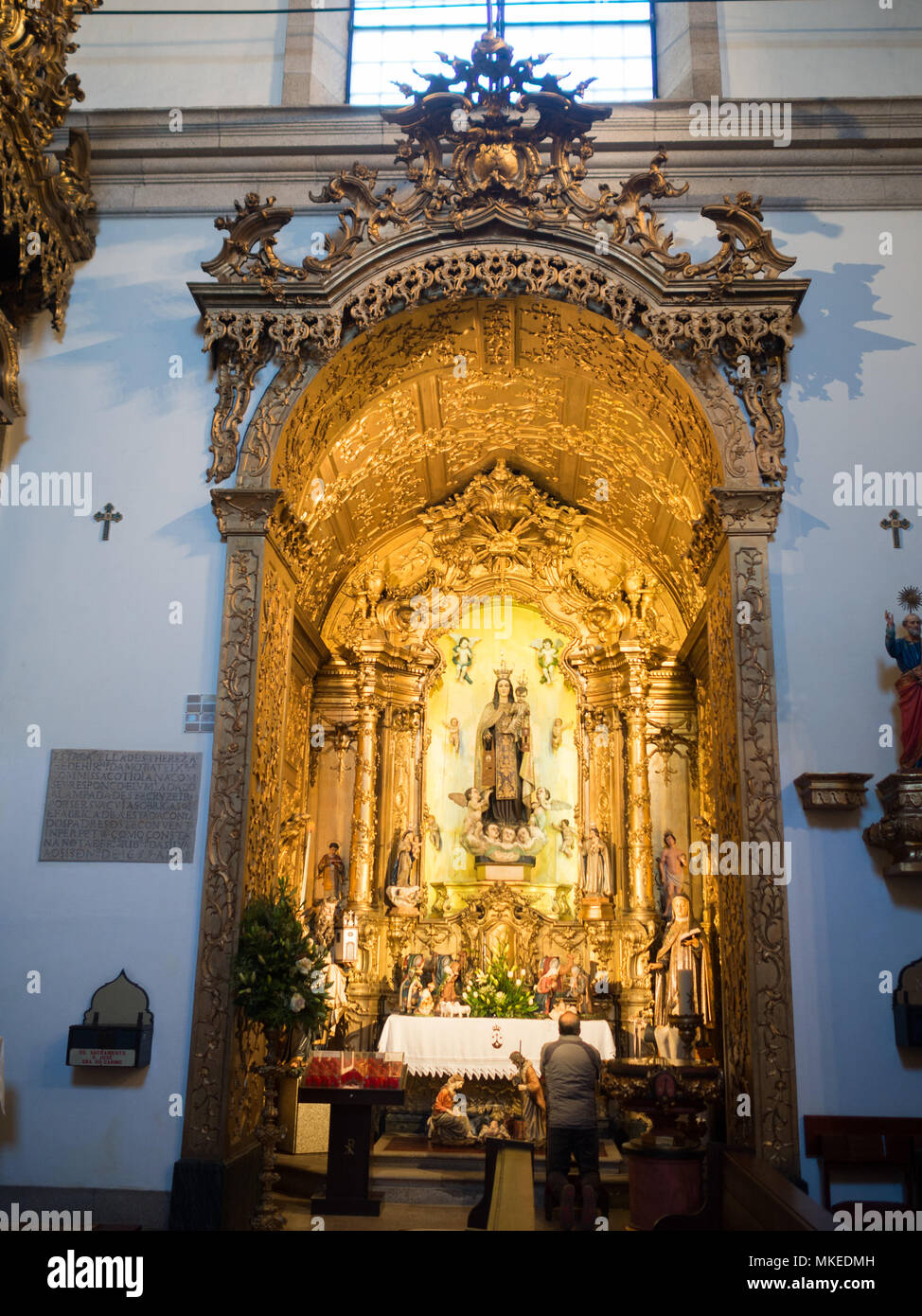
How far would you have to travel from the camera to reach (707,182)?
1055 centimetres

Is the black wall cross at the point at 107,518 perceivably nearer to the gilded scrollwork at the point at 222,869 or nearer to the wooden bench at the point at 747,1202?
the gilded scrollwork at the point at 222,869

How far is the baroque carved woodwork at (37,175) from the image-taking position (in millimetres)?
9031

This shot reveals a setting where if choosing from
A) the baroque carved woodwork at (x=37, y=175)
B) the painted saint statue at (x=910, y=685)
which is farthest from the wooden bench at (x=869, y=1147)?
the baroque carved woodwork at (x=37, y=175)

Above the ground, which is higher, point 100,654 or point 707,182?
point 707,182

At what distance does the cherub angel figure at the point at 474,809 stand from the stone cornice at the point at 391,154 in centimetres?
730

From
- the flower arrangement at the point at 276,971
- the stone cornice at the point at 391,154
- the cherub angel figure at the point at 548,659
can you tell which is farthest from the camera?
the cherub angel figure at the point at 548,659

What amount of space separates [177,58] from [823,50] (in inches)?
259

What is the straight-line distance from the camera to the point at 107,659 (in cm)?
934

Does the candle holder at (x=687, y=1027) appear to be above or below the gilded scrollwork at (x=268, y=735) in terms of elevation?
below

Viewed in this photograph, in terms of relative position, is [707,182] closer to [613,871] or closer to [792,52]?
[792,52]

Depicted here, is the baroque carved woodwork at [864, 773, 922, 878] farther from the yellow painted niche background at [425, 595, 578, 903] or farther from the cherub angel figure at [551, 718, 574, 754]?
the cherub angel figure at [551, 718, 574, 754]

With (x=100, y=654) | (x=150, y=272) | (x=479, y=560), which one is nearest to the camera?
(x=100, y=654)
